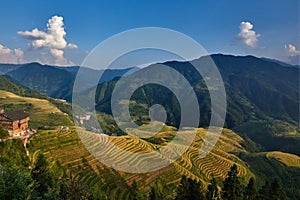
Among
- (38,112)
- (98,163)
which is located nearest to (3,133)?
(98,163)

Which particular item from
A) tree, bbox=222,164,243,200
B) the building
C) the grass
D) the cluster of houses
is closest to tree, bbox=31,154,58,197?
the cluster of houses

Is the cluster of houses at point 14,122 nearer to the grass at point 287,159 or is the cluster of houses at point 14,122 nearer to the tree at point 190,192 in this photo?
the tree at point 190,192

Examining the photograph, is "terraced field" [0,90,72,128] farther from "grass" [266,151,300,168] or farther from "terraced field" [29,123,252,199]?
"grass" [266,151,300,168]

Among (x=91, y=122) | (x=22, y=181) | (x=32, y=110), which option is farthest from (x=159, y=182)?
(x=91, y=122)

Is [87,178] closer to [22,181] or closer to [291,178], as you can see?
[22,181]

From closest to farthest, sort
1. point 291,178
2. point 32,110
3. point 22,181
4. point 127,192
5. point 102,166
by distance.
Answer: point 22,181 < point 127,192 < point 102,166 < point 291,178 < point 32,110

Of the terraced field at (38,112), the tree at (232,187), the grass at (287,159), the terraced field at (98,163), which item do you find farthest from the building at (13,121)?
the grass at (287,159)

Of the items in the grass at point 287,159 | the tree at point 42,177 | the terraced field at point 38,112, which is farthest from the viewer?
the terraced field at point 38,112

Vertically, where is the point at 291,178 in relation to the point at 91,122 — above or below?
below

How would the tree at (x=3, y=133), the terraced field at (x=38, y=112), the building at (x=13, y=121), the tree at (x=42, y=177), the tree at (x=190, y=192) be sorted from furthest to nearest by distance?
the terraced field at (x=38, y=112) < the building at (x=13, y=121) < the tree at (x=3, y=133) < the tree at (x=190, y=192) < the tree at (x=42, y=177)
